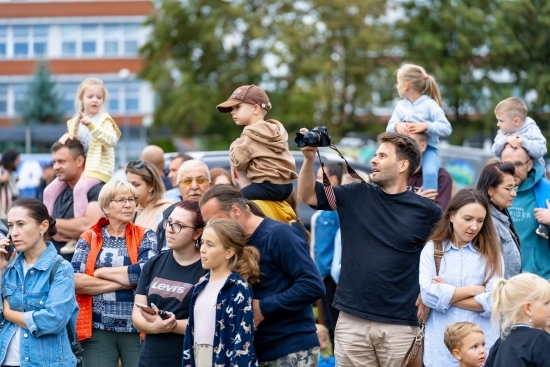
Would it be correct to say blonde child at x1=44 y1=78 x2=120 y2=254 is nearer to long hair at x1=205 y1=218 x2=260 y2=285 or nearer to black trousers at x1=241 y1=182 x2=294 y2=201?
black trousers at x1=241 y1=182 x2=294 y2=201

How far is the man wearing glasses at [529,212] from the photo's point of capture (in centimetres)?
734

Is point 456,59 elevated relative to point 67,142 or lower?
elevated

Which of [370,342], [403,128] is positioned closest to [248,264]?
[370,342]

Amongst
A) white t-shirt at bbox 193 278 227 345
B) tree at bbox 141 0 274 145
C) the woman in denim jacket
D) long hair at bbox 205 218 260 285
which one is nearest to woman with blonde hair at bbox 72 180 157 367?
the woman in denim jacket

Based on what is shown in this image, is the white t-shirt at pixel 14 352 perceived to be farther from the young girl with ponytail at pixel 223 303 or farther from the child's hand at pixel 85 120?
the child's hand at pixel 85 120

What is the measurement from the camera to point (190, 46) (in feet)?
130

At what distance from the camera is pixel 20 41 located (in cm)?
6122

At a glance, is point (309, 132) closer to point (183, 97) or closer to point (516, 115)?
point (516, 115)

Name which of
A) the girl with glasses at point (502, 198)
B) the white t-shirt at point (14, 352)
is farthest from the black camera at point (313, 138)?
the white t-shirt at point (14, 352)

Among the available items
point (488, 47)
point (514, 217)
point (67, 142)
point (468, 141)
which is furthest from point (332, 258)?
point (468, 141)

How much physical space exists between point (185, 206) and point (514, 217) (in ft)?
10.1

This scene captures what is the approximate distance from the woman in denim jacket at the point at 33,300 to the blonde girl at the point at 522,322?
2.89 m

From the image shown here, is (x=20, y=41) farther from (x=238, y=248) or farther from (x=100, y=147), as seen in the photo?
(x=238, y=248)

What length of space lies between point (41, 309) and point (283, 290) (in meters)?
1.78
